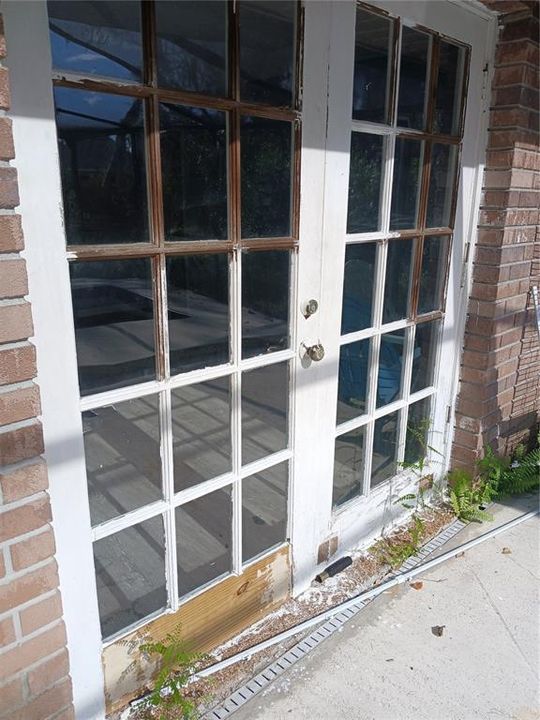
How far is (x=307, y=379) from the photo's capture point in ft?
6.14

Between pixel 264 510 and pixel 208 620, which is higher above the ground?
pixel 264 510

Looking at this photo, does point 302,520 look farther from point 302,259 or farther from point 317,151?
point 317,151

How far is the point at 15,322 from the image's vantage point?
110 cm

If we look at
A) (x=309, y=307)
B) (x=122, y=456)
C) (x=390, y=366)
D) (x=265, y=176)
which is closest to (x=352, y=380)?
(x=390, y=366)

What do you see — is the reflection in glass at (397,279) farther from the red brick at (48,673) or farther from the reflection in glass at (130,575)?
the red brick at (48,673)

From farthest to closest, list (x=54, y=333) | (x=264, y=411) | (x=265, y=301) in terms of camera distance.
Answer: (x=264, y=411)
(x=265, y=301)
(x=54, y=333)

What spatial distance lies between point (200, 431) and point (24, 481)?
56 cm

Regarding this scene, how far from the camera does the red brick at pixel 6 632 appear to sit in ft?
3.97

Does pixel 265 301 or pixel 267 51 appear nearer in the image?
pixel 267 51

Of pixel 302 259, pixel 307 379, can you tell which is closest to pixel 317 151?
pixel 302 259

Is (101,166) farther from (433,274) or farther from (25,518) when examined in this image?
(433,274)

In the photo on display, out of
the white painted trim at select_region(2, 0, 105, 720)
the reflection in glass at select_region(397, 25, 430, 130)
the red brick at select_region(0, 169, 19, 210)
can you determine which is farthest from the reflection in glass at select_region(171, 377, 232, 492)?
the reflection in glass at select_region(397, 25, 430, 130)

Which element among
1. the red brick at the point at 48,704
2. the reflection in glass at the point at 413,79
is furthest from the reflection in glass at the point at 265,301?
the red brick at the point at 48,704

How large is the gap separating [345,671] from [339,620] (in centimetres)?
22
